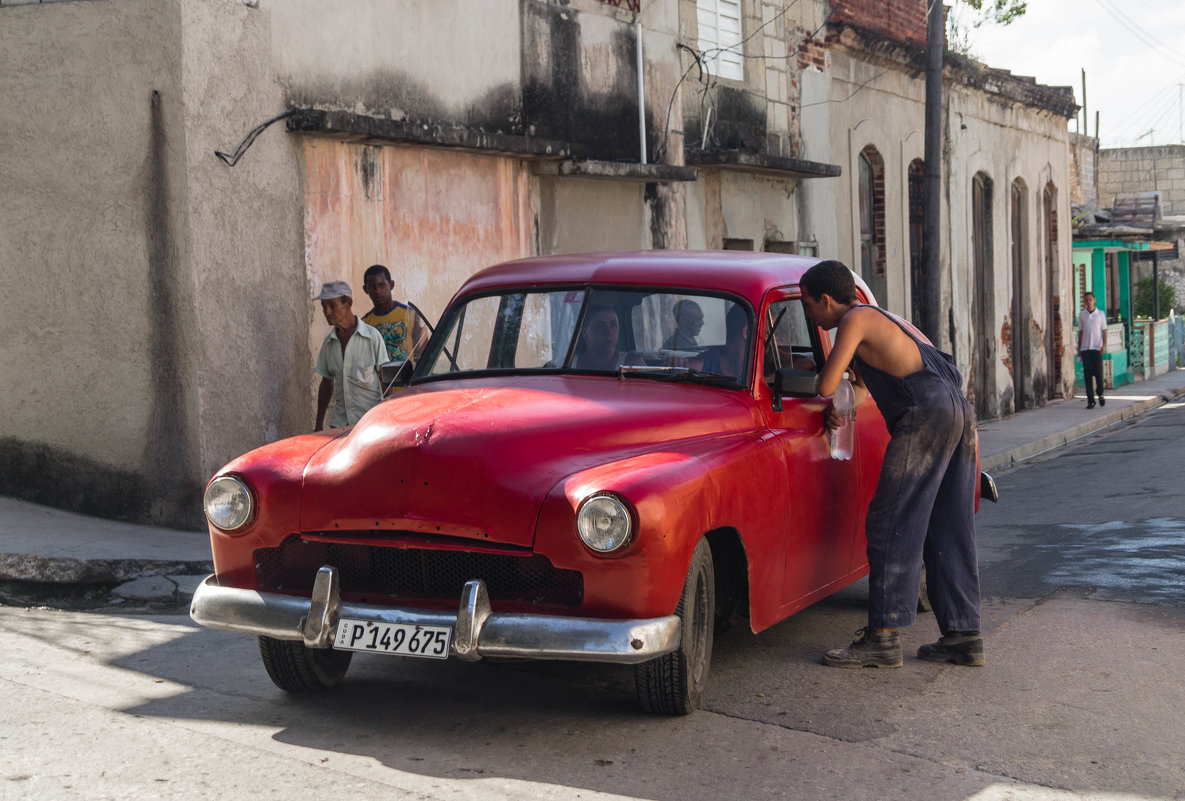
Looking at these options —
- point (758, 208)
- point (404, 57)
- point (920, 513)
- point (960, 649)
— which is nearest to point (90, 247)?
point (404, 57)

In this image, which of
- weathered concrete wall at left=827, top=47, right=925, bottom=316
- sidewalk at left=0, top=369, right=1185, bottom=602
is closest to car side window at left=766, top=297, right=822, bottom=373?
sidewalk at left=0, top=369, right=1185, bottom=602

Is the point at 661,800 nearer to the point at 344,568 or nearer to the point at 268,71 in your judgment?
the point at 344,568

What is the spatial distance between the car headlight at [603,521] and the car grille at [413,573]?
0.63 feet

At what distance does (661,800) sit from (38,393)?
690 centimetres

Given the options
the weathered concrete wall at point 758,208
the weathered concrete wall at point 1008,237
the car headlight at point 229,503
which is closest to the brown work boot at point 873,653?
the car headlight at point 229,503

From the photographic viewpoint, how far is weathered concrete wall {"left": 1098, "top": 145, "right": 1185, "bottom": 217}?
151ft

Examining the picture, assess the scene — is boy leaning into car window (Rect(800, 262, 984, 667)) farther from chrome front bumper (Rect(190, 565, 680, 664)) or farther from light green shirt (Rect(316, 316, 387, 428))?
light green shirt (Rect(316, 316, 387, 428))

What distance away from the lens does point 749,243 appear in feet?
56.2

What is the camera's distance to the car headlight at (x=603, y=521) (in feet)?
15.1

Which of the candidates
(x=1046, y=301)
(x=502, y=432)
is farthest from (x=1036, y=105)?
(x=502, y=432)

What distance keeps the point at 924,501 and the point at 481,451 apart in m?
2.09

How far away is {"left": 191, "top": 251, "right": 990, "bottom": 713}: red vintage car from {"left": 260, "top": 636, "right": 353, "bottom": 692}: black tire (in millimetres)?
12

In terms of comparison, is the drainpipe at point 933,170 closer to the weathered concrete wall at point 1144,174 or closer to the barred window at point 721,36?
the barred window at point 721,36

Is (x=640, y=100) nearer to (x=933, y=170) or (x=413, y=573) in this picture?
(x=933, y=170)
